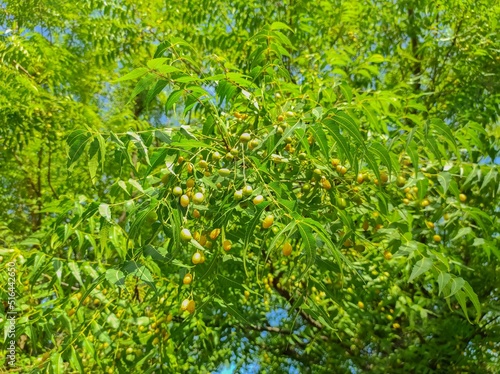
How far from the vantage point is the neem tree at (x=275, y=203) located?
1708 mm

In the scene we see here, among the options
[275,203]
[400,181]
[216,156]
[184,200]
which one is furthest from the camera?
[400,181]

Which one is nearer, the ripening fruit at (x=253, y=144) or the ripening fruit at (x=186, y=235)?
the ripening fruit at (x=186, y=235)

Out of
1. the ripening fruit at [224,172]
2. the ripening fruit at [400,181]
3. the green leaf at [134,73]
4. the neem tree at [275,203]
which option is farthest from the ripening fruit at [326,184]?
the green leaf at [134,73]

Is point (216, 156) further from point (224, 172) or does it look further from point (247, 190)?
point (247, 190)

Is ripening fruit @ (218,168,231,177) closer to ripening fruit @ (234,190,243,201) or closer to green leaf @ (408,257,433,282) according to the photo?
ripening fruit @ (234,190,243,201)

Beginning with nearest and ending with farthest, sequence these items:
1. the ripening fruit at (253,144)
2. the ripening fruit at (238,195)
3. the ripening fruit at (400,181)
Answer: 1. the ripening fruit at (238,195)
2. the ripening fruit at (253,144)
3. the ripening fruit at (400,181)

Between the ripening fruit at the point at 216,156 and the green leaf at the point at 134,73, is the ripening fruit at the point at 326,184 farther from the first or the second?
the green leaf at the point at 134,73

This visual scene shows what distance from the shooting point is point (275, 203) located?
4.86 feet

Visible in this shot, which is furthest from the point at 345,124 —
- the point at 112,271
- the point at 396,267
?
the point at 396,267

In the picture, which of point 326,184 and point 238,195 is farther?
point 326,184

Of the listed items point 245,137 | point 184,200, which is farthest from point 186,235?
point 245,137

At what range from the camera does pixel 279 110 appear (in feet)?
6.93

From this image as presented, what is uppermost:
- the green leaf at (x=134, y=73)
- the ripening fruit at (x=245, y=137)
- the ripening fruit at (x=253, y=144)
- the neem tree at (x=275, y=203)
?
the green leaf at (x=134, y=73)

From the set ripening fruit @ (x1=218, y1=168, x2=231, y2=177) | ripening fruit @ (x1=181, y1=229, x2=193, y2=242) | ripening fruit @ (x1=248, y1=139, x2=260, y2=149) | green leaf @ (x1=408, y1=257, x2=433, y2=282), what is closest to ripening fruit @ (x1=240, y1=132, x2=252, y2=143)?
ripening fruit @ (x1=248, y1=139, x2=260, y2=149)
